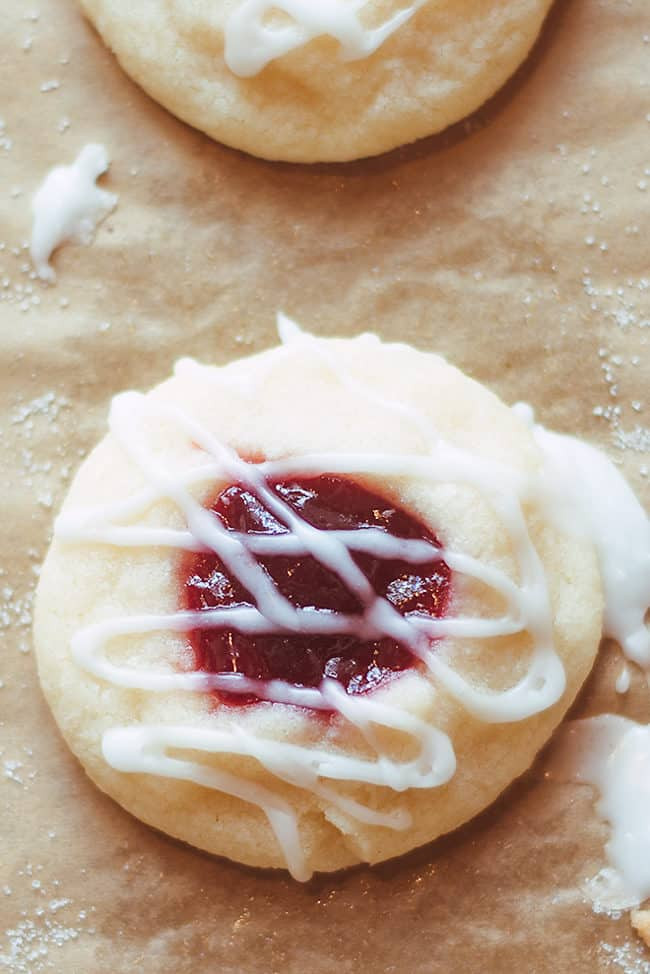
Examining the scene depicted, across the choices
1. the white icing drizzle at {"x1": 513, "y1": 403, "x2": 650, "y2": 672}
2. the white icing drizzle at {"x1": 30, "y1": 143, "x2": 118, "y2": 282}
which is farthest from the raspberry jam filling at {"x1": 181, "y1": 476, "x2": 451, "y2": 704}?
the white icing drizzle at {"x1": 30, "y1": 143, "x2": 118, "y2": 282}

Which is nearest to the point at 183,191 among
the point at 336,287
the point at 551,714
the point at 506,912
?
the point at 336,287

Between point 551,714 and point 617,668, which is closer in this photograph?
point 551,714

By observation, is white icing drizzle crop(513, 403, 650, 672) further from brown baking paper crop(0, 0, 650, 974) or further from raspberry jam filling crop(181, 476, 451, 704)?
raspberry jam filling crop(181, 476, 451, 704)

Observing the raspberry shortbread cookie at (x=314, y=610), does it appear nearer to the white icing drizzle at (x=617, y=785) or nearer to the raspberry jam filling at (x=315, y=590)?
the raspberry jam filling at (x=315, y=590)

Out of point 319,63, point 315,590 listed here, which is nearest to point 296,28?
point 319,63

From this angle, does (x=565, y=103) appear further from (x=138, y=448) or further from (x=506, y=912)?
(x=506, y=912)

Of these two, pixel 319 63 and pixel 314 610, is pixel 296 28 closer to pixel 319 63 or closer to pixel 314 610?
pixel 319 63

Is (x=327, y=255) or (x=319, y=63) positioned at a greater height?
(x=319, y=63)
